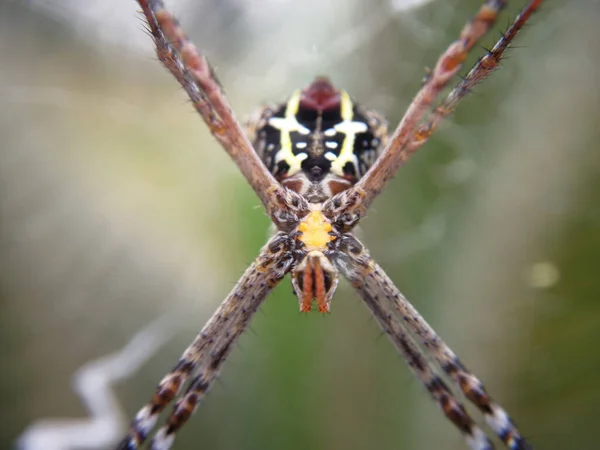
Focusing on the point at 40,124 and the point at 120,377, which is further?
the point at 40,124

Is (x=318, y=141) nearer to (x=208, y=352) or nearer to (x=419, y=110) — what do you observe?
(x=419, y=110)

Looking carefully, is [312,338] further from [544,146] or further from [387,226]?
[544,146]

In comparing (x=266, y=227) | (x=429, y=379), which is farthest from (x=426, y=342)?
(x=266, y=227)

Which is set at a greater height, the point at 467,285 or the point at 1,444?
the point at 467,285

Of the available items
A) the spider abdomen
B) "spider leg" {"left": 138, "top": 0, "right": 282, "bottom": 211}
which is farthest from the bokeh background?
"spider leg" {"left": 138, "top": 0, "right": 282, "bottom": 211}

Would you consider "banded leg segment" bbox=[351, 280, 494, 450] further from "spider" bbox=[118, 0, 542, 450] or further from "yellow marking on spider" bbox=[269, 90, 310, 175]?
"yellow marking on spider" bbox=[269, 90, 310, 175]

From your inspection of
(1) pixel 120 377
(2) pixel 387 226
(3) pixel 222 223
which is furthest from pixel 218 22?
(1) pixel 120 377
